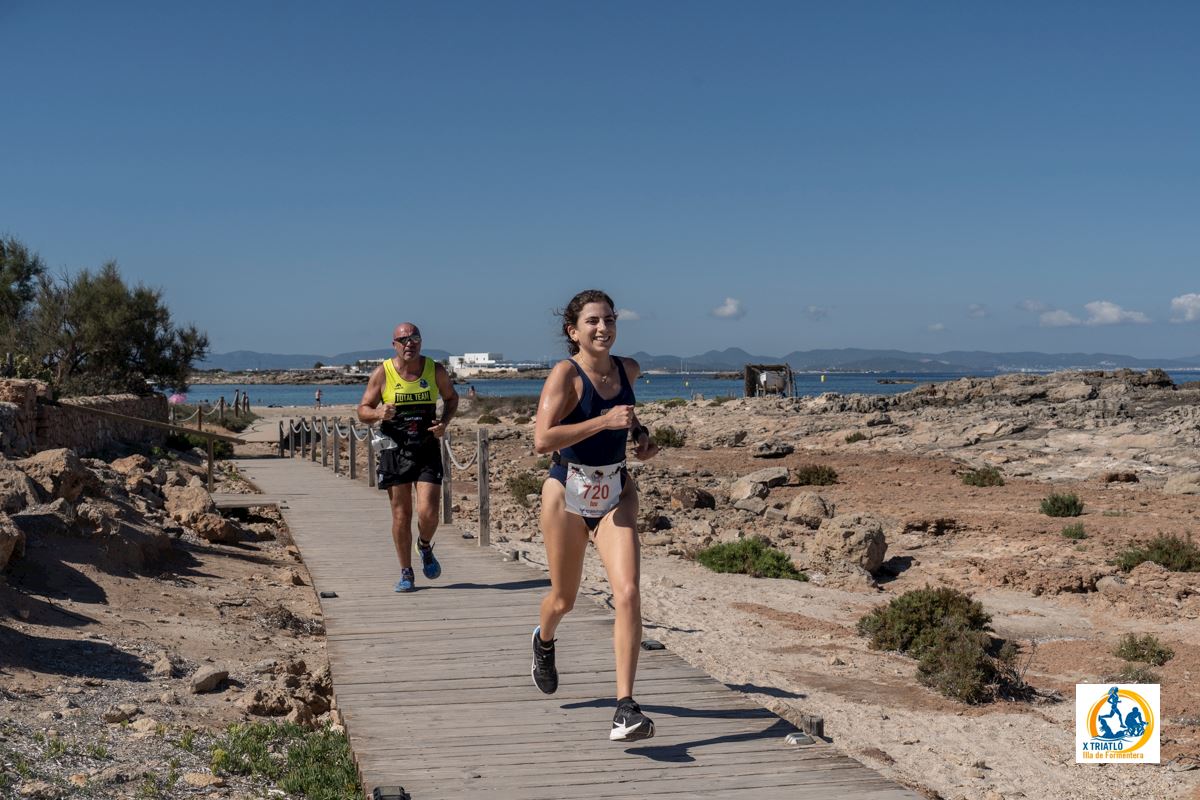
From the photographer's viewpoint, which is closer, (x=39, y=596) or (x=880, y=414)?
(x=39, y=596)

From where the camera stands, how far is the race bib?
175 inches

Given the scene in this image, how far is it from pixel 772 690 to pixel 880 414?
25244 millimetres

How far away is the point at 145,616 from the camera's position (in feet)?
25.4

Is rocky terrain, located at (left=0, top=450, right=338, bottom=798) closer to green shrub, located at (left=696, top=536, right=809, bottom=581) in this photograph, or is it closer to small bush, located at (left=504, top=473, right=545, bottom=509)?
green shrub, located at (left=696, top=536, right=809, bottom=581)

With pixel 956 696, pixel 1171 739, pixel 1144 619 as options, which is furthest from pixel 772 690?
pixel 1144 619

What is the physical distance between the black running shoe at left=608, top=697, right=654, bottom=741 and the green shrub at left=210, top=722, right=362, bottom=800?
116 centimetres

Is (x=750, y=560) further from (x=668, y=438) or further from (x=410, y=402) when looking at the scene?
(x=668, y=438)

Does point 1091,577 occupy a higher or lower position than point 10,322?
lower

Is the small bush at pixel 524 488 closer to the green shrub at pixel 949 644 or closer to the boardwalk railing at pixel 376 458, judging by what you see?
the boardwalk railing at pixel 376 458

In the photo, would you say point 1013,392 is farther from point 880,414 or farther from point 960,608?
point 960,608

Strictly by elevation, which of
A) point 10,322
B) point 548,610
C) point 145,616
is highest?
point 10,322

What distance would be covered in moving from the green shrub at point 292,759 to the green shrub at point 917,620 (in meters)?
4.87

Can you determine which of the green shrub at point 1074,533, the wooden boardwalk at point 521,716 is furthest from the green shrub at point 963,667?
the green shrub at point 1074,533

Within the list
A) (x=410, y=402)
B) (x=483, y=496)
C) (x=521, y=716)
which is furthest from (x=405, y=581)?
(x=521, y=716)
